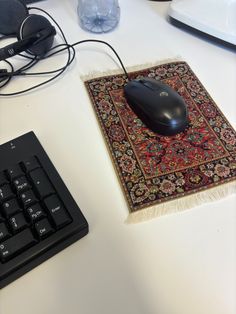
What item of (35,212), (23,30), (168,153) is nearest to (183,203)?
(168,153)

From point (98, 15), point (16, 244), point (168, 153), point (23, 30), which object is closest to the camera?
point (16, 244)

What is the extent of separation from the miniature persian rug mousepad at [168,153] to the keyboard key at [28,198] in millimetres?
118

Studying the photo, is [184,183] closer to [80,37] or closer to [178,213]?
[178,213]

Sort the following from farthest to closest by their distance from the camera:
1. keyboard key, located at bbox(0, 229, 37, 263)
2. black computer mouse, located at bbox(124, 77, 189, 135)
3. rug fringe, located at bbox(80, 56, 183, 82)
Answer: rug fringe, located at bbox(80, 56, 183, 82) → black computer mouse, located at bbox(124, 77, 189, 135) → keyboard key, located at bbox(0, 229, 37, 263)

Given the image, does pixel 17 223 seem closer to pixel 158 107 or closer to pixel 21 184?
pixel 21 184

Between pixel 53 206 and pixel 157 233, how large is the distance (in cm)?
13

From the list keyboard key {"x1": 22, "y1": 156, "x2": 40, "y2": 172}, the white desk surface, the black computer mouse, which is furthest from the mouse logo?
keyboard key {"x1": 22, "y1": 156, "x2": 40, "y2": 172}

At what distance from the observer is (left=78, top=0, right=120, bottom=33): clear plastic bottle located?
654 millimetres

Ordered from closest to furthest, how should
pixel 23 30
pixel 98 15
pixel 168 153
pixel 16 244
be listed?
→ pixel 16 244 < pixel 168 153 < pixel 23 30 < pixel 98 15

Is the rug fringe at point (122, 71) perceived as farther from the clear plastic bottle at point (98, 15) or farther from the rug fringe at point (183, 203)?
the rug fringe at point (183, 203)

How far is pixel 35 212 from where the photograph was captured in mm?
346

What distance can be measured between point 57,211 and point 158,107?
21 cm

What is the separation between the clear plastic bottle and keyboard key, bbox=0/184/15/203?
416 mm

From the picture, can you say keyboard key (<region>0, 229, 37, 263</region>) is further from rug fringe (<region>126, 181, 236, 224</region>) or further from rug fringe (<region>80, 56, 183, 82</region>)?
rug fringe (<region>80, 56, 183, 82</region>)
